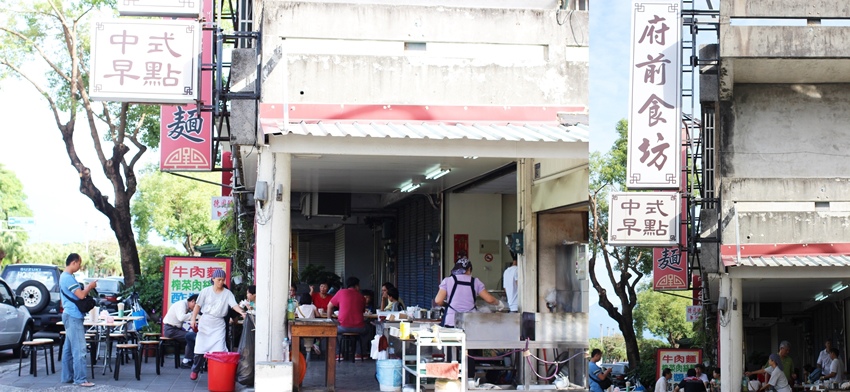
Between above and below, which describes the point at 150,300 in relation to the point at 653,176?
below

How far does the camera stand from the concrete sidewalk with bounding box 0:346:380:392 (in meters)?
10.4

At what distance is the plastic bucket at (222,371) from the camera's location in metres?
10.1

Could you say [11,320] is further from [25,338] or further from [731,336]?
[731,336]

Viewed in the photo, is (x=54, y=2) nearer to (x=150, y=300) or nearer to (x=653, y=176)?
(x=150, y=300)

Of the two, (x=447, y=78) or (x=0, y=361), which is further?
(x=0, y=361)

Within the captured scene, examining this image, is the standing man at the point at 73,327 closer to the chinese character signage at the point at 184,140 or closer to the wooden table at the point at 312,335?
the wooden table at the point at 312,335

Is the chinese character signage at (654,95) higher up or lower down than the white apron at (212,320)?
higher up

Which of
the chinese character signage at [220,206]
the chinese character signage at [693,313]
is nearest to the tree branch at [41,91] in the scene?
the chinese character signage at [220,206]

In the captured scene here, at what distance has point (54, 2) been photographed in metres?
21.8

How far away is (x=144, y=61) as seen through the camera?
10102 millimetres

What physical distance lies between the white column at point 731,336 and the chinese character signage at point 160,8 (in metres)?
8.51

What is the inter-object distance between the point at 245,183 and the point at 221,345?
450cm

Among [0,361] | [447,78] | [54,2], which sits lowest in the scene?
[0,361]

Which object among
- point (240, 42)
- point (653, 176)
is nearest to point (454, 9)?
point (240, 42)
